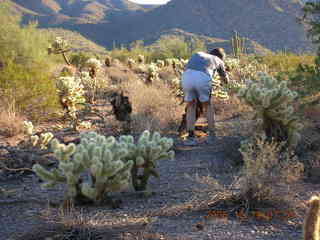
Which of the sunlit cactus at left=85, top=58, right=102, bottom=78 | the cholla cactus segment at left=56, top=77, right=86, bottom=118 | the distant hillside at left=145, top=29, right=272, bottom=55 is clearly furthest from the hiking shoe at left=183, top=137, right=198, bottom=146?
the distant hillside at left=145, top=29, right=272, bottom=55

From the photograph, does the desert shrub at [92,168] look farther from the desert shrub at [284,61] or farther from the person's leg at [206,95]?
the desert shrub at [284,61]

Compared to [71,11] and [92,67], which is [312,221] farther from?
[71,11]

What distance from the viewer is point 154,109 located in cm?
990

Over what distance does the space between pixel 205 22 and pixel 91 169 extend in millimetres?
67598

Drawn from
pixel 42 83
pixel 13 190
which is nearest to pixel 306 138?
pixel 13 190

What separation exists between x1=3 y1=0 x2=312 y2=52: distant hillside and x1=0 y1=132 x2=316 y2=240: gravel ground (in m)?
45.3

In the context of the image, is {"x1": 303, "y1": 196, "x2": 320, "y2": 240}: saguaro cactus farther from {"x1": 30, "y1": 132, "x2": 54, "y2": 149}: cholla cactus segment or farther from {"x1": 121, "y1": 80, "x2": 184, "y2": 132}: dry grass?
{"x1": 121, "y1": 80, "x2": 184, "y2": 132}: dry grass

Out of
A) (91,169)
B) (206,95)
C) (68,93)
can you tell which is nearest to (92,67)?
(68,93)

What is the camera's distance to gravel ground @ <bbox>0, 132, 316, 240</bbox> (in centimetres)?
362

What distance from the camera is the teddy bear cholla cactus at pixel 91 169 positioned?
13.6 ft

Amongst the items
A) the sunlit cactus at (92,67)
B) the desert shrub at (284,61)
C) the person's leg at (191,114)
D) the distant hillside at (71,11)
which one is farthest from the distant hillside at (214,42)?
the person's leg at (191,114)

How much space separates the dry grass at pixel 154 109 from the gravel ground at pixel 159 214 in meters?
2.70

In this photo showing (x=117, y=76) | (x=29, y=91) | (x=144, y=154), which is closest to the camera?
(x=144, y=154)

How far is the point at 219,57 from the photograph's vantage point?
8.21 metres
